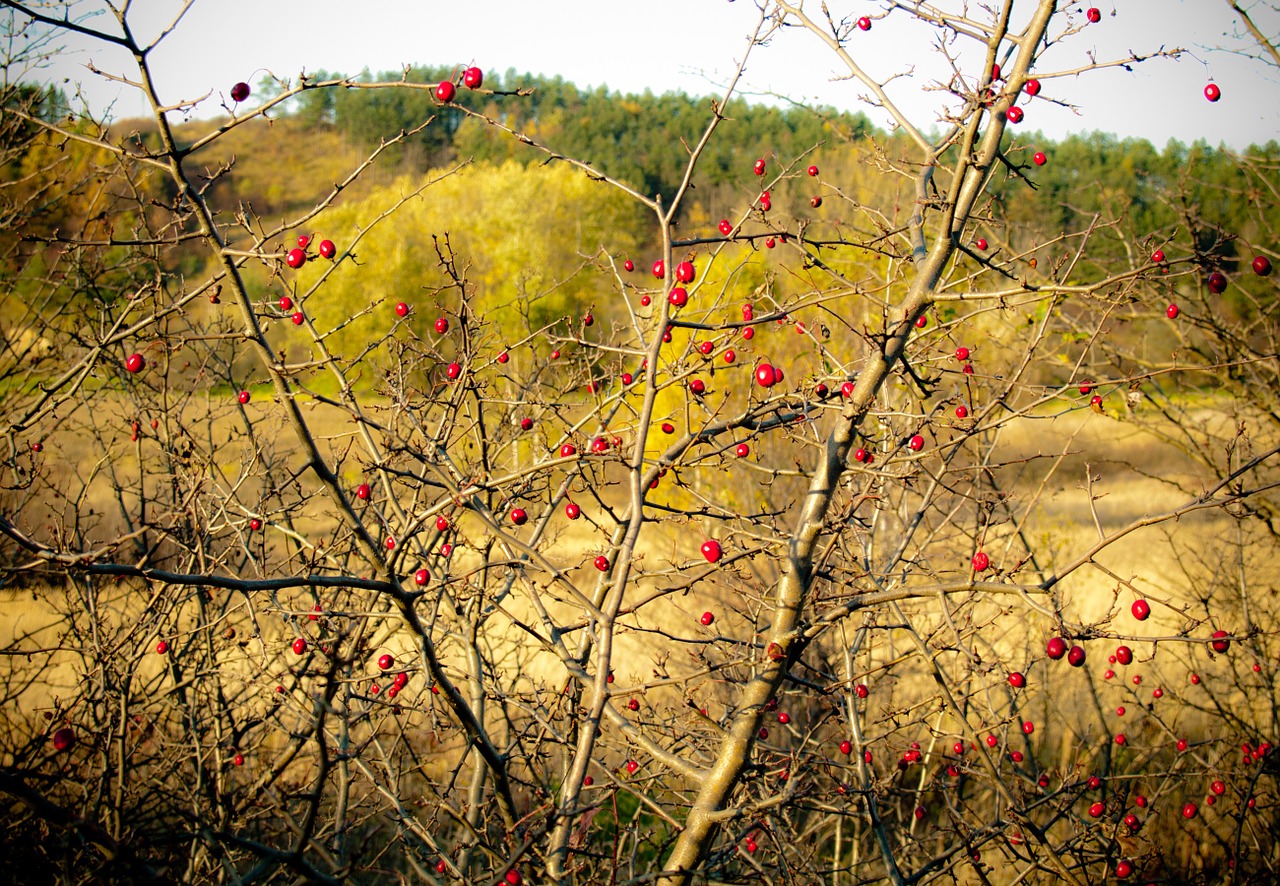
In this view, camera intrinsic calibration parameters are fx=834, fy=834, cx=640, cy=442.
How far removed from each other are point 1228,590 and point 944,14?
5285mm

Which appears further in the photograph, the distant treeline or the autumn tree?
the distant treeline

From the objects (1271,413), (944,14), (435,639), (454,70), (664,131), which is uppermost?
Answer: (664,131)

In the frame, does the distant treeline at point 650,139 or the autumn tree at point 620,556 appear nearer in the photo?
the autumn tree at point 620,556

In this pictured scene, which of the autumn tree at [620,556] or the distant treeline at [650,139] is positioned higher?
the distant treeline at [650,139]

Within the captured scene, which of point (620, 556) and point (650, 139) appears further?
point (650, 139)

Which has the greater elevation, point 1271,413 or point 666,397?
point 1271,413

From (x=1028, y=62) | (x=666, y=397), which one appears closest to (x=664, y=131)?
(x=666, y=397)

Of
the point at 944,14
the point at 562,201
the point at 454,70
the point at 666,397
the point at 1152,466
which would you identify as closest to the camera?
the point at 454,70

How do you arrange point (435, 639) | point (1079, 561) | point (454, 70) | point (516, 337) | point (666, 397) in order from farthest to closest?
point (516, 337) → point (666, 397) → point (435, 639) → point (454, 70) → point (1079, 561)

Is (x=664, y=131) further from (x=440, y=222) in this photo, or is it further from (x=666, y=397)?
(x=666, y=397)

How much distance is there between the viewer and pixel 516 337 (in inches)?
571

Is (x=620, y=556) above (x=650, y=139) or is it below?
below

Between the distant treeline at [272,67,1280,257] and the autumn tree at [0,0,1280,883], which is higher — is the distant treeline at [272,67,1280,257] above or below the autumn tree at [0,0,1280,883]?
above

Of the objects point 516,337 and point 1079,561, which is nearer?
point 1079,561
